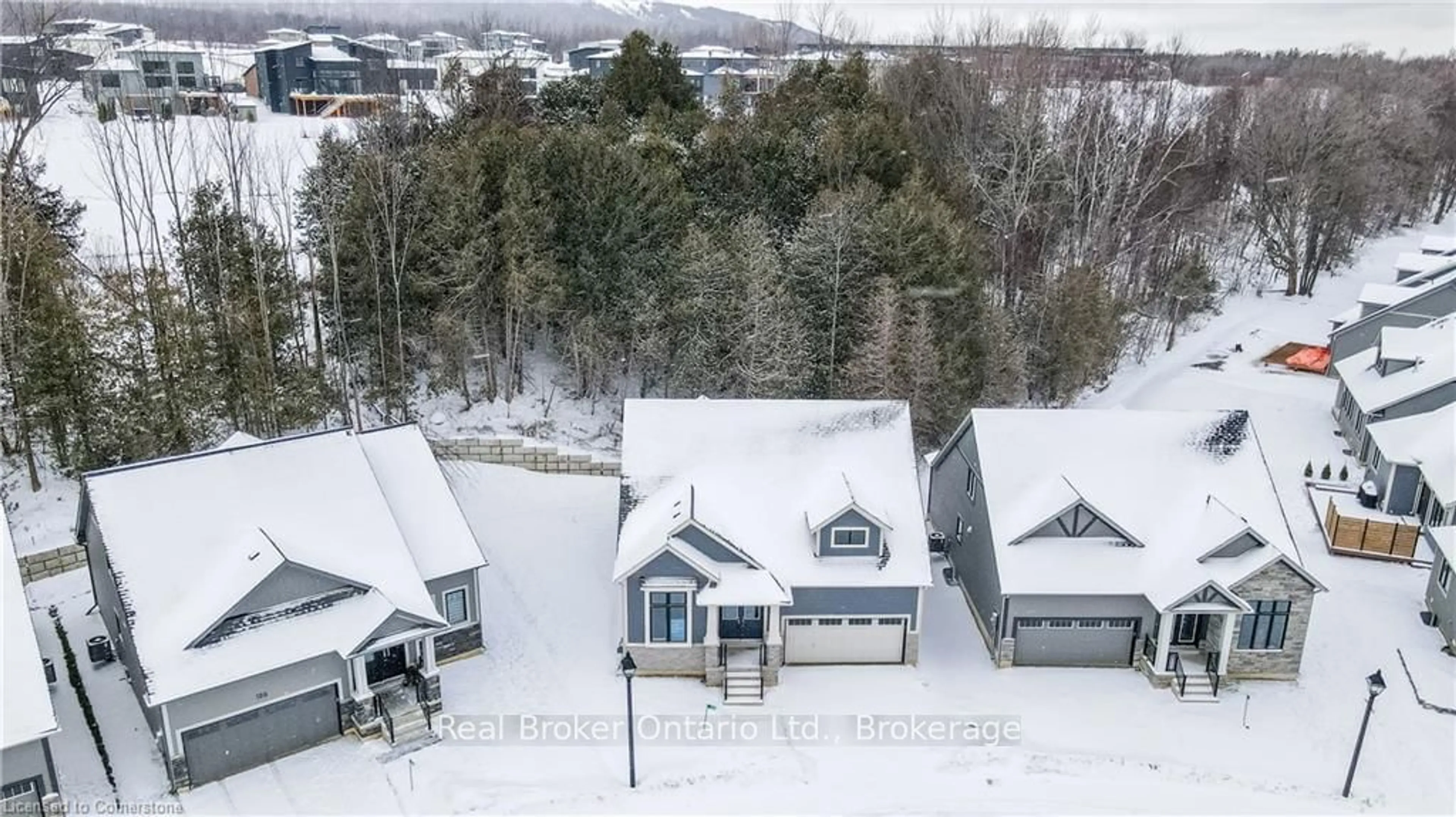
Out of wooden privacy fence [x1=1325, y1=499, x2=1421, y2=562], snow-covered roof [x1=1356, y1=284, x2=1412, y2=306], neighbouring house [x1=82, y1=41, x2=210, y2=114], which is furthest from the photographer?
neighbouring house [x1=82, y1=41, x2=210, y2=114]

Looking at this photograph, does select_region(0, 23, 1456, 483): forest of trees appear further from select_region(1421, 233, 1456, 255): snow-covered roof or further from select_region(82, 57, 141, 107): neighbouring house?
select_region(1421, 233, 1456, 255): snow-covered roof

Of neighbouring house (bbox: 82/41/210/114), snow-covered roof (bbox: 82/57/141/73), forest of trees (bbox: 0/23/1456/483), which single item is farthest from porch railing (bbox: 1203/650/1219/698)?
snow-covered roof (bbox: 82/57/141/73)

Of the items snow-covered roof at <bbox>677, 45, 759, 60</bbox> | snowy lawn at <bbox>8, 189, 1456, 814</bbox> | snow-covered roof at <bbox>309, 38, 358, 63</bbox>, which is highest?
snow-covered roof at <bbox>677, 45, 759, 60</bbox>

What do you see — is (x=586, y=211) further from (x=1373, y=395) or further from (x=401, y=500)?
Answer: (x=1373, y=395)

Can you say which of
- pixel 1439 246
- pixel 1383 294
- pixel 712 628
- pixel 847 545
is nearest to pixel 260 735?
pixel 712 628

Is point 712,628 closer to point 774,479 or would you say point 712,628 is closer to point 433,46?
point 774,479

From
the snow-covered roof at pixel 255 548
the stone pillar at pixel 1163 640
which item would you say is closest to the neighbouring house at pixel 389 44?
the snow-covered roof at pixel 255 548

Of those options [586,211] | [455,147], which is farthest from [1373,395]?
[455,147]

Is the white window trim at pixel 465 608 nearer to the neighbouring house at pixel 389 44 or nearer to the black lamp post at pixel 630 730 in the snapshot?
the black lamp post at pixel 630 730
